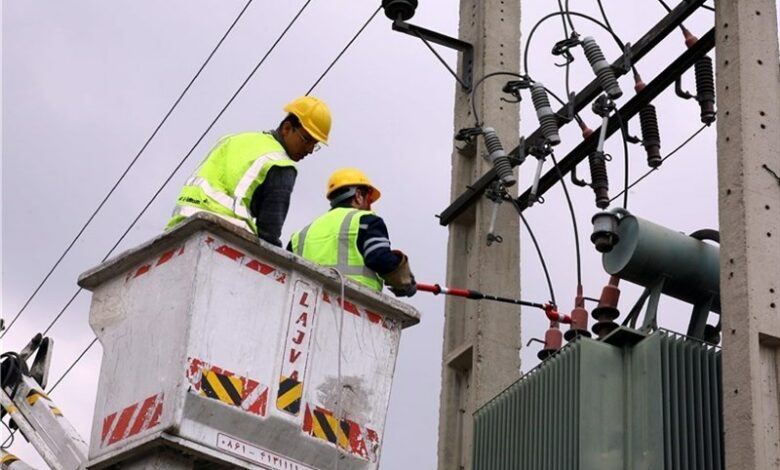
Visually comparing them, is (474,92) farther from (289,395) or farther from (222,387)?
(222,387)

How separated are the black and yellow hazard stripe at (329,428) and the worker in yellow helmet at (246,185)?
0.84 metres

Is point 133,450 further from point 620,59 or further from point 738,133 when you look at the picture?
point 620,59

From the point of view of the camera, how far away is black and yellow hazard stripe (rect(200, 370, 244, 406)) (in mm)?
5766

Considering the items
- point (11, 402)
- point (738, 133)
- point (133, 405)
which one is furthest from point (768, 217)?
point (11, 402)

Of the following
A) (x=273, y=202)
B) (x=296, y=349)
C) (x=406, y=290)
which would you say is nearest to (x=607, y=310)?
(x=406, y=290)

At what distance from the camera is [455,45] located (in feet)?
34.2

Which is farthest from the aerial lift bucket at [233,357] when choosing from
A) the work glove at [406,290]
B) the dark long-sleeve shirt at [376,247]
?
the work glove at [406,290]

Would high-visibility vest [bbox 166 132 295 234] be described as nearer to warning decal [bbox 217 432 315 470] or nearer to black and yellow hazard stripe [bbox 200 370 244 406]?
black and yellow hazard stripe [bbox 200 370 244 406]

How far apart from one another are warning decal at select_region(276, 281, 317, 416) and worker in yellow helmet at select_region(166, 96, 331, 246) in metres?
0.46

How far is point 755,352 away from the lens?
666 cm

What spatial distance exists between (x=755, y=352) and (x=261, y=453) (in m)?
2.23

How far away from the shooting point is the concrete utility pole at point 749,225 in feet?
21.6

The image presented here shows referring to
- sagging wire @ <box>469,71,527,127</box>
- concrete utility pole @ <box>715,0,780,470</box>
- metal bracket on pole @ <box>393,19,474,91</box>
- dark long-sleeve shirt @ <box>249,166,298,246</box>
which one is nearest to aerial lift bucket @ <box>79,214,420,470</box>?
dark long-sleeve shirt @ <box>249,166,298,246</box>

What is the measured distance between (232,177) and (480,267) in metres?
3.07
